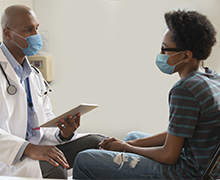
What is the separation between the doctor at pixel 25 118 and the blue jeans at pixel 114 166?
0.20 meters

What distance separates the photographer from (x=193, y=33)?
1.06 m

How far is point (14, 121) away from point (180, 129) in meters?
0.95

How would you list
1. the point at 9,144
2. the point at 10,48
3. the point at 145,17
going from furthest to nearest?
the point at 145,17
the point at 10,48
the point at 9,144

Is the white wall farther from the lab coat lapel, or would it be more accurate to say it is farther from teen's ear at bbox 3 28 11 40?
the lab coat lapel

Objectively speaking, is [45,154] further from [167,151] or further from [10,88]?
[167,151]

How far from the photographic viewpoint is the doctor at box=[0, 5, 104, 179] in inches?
47.8

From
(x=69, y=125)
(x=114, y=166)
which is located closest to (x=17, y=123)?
(x=69, y=125)

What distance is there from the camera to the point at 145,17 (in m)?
2.41

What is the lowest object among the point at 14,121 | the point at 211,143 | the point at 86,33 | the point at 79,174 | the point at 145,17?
the point at 79,174

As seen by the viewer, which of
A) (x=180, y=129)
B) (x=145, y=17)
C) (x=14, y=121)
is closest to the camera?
(x=180, y=129)

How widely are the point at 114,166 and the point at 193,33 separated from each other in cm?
71

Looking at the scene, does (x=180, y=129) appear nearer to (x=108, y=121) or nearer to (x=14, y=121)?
(x=14, y=121)

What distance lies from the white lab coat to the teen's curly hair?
37.1 inches

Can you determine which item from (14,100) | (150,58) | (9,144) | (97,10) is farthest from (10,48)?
(150,58)
